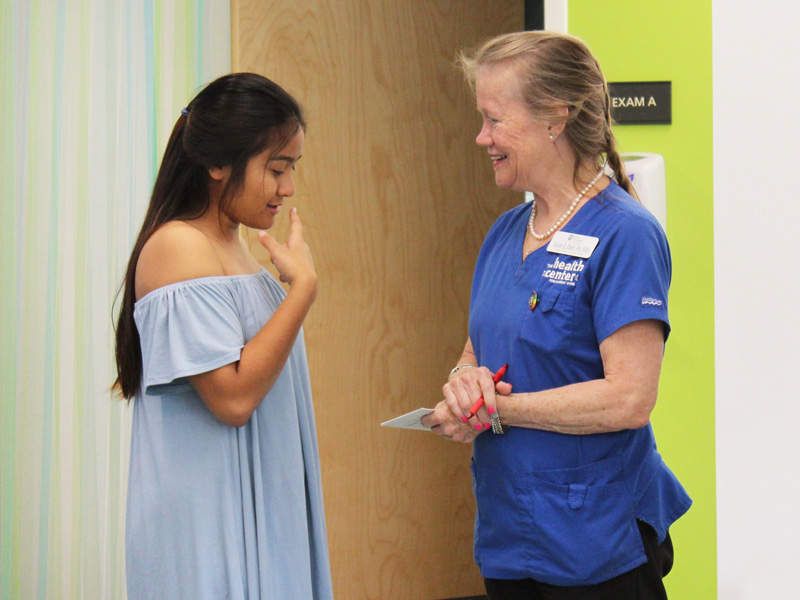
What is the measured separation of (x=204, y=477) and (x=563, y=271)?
0.71m

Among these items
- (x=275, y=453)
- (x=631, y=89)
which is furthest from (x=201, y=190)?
(x=631, y=89)

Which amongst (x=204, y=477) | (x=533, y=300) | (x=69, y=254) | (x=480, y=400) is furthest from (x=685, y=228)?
(x=69, y=254)

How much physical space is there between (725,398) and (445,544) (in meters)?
1.39

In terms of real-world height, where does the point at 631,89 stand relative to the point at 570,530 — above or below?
above

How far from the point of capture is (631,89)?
2.14 m

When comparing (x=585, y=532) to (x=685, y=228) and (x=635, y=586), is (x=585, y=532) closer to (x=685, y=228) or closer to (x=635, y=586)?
(x=635, y=586)

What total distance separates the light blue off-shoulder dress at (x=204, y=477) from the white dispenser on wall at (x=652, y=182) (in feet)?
3.77

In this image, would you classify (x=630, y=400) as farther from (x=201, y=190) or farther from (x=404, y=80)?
(x=404, y=80)

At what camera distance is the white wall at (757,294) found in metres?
2.00

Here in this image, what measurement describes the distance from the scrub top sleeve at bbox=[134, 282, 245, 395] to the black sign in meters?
1.30

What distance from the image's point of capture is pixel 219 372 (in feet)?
4.30

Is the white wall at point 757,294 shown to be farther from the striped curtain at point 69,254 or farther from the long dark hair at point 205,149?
the striped curtain at point 69,254

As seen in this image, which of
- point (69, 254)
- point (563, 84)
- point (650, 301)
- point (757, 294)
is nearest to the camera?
point (650, 301)

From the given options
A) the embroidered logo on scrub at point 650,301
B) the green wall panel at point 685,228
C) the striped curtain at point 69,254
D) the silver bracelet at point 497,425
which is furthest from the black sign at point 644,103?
the striped curtain at point 69,254
